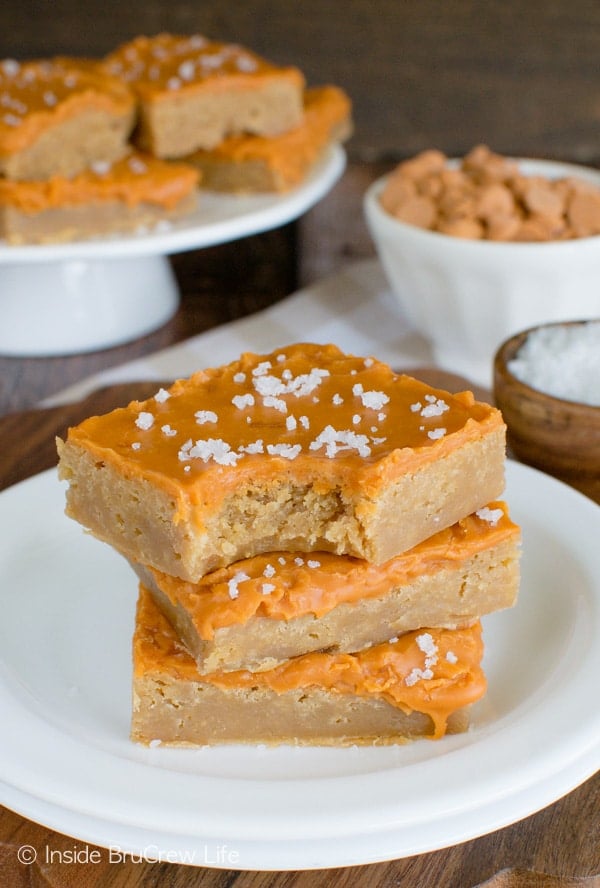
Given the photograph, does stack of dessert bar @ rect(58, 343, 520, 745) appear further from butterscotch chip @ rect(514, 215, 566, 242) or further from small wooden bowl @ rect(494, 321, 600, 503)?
butterscotch chip @ rect(514, 215, 566, 242)

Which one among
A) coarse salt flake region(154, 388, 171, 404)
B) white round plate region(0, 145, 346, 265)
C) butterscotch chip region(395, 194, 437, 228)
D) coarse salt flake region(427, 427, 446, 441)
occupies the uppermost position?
coarse salt flake region(427, 427, 446, 441)

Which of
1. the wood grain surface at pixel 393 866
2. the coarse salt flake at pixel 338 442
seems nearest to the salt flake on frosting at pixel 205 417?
the coarse salt flake at pixel 338 442

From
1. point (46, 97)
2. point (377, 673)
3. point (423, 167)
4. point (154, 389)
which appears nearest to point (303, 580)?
point (377, 673)

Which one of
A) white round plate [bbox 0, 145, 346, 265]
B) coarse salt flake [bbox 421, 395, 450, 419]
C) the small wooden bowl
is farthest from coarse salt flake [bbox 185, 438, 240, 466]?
white round plate [bbox 0, 145, 346, 265]

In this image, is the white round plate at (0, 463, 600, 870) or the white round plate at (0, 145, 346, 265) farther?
the white round plate at (0, 145, 346, 265)

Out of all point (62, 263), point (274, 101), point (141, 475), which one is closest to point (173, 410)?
point (141, 475)

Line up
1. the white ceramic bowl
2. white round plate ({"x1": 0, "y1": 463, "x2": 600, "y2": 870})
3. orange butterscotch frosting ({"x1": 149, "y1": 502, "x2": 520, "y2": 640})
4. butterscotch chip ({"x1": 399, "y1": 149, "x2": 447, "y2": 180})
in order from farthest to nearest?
butterscotch chip ({"x1": 399, "y1": 149, "x2": 447, "y2": 180})
the white ceramic bowl
orange butterscotch frosting ({"x1": 149, "y1": 502, "x2": 520, "y2": 640})
white round plate ({"x1": 0, "y1": 463, "x2": 600, "y2": 870})

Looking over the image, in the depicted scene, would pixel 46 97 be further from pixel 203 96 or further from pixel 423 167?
pixel 423 167

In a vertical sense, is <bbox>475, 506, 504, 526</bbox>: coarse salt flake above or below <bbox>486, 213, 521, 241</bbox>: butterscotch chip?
above

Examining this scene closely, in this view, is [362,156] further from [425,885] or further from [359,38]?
[425,885]
